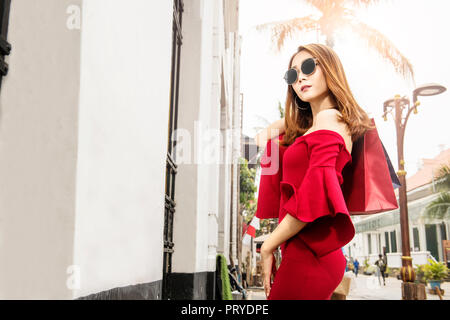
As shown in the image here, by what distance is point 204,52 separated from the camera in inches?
153

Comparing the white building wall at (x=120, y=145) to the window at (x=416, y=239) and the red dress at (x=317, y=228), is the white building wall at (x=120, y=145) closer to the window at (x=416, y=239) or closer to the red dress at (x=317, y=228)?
the red dress at (x=317, y=228)

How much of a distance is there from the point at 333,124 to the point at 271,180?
1.47ft

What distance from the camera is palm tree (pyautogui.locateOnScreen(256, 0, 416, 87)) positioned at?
13.3 metres

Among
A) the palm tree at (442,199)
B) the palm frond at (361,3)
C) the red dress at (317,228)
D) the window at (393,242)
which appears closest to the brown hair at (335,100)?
the red dress at (317,228)

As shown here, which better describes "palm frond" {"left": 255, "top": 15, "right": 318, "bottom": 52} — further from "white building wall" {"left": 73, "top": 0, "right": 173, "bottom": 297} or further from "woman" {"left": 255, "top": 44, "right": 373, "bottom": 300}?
"white building wall" {"left": 73, "top": 0, "right": 173, "bottom": 297}

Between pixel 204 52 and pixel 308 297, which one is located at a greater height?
pixel 204 52

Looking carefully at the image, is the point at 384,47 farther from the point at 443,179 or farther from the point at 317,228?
the point at 443,179

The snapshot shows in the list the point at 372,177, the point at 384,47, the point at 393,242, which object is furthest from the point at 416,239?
the point at 372,177

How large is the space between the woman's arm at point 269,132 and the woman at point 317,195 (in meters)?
0.22

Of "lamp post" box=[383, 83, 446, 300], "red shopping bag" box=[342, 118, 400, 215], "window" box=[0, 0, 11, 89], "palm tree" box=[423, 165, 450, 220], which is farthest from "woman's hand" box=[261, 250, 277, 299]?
"palm tree" box=[423, 165, 450, 220]

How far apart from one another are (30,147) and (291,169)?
43.7 inches

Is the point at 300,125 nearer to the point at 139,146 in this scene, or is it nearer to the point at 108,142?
the point at 139,146
